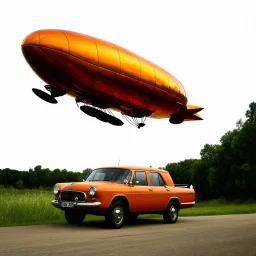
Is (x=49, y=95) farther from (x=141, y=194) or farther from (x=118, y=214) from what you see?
(x=118, y=214)

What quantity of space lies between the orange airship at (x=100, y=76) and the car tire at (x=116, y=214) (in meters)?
3.50

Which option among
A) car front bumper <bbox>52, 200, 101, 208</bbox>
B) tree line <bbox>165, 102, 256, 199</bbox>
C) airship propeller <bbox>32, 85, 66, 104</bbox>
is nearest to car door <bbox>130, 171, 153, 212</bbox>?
car front bumper <bbox>52, 200, 101, 208</bbox>

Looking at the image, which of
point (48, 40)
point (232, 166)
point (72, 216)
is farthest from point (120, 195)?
point (232, 166)

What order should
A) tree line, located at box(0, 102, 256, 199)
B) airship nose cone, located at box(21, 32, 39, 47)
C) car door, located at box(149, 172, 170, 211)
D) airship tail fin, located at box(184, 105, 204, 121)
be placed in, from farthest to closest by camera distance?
tree line, located at box(0, 102, 256, 199)
airship tail fin, located at box(184, 105, 204, 121)
car door, located at box(149, 172, 170, 211)
airship nose cone, located at box(21, 32, 39, 47)

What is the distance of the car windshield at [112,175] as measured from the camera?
13109 millimetres

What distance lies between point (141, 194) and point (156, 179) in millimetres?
1281

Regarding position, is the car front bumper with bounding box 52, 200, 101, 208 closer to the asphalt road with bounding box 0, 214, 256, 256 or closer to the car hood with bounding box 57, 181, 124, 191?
the car hood with bounding box 57, 181, 124, 191

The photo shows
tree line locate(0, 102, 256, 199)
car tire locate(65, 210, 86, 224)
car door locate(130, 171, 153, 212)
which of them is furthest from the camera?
tree line locate(0, 102, 256, 199)

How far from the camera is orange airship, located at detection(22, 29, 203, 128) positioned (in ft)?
40.8

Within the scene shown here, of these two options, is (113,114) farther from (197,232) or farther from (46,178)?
(46,178)

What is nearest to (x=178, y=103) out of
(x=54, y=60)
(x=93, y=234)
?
(x=54, y=60)

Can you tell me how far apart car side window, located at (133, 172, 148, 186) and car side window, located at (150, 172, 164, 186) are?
0.34 meters

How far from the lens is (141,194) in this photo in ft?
43.6

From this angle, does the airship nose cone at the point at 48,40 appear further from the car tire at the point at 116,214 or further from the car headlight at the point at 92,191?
the car tire at the point at 116,214
